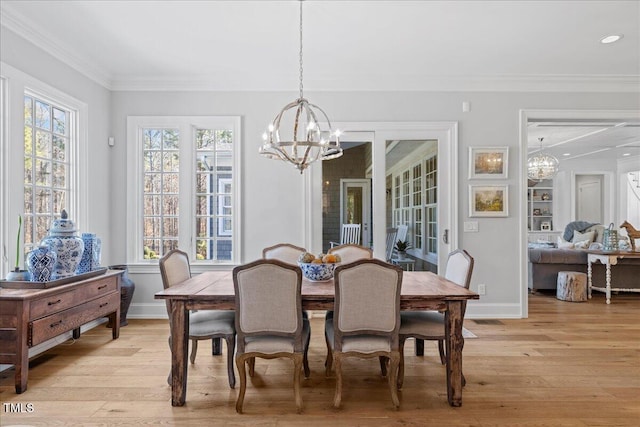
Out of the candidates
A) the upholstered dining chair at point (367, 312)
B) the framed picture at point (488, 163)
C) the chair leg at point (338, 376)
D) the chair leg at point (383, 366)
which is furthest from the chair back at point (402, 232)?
the chair leg at point (338, 376)

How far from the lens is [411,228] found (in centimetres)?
457

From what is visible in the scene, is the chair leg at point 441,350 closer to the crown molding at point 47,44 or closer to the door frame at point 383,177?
the door frame at point 383,177

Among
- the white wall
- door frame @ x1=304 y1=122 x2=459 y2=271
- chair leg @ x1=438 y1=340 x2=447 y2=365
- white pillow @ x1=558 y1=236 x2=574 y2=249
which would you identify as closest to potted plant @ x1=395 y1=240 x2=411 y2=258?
door frame @ x1=304 y1=122 x2=459 y2=271

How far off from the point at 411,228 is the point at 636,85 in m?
3.05

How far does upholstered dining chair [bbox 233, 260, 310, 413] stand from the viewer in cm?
229

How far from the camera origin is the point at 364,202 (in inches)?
180

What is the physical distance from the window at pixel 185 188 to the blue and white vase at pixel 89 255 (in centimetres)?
90

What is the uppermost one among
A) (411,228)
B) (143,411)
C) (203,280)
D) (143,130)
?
(143,130)

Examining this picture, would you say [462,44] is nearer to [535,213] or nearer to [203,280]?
[203,280]

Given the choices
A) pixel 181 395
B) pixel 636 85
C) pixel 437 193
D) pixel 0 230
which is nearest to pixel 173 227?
pixel 0 230

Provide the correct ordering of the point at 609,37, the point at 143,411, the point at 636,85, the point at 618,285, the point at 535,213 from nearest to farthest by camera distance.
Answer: the point at 143,411 < the point at 609,37 < the point at 636,85 < the point at 618,285 < the point at 535,213

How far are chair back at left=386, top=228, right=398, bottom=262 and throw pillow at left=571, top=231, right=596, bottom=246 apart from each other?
4479mm

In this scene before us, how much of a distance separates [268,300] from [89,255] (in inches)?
83.5

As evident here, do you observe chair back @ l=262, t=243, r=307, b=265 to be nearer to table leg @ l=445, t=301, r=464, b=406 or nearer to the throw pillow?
table leg @ l=445, t=301, r=464, b=406
